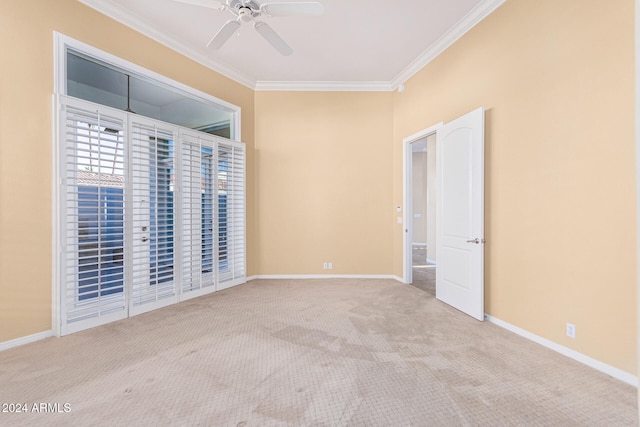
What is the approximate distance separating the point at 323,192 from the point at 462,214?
2361 millimetres

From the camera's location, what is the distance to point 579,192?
7.52 ft

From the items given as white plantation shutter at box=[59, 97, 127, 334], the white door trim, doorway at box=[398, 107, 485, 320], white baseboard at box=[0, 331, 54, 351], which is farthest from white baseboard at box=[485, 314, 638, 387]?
white baseboard at box=[0, 331, 54, 351]

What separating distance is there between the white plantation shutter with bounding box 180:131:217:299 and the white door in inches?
126

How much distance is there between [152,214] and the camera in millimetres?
3498

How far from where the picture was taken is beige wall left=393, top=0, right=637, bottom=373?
6.72 ft

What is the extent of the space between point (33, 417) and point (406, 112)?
16.8 feet

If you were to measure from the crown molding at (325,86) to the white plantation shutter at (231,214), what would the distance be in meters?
1.20

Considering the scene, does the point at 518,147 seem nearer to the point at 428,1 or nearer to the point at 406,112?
the point at 428,1

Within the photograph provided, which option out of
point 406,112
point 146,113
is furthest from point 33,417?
point 406,112

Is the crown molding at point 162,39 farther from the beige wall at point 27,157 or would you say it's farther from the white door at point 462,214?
the white door at point 462,214

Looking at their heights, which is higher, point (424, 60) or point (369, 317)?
point (424, 60)

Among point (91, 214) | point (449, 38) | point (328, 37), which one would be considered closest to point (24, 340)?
point (91, 214)

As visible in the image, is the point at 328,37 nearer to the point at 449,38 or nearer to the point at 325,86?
the point at 325,86

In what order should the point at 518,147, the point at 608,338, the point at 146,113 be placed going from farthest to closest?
the point at 146,113
the point at 518,147
the point at 608,338
